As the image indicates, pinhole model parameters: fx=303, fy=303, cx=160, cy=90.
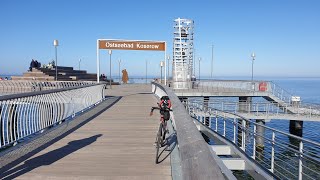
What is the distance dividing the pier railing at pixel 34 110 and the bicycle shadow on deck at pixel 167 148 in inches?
131

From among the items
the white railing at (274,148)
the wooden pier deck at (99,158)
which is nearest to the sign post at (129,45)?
the white railing at (274,148)

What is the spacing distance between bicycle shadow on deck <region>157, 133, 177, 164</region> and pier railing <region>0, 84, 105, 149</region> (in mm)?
3336

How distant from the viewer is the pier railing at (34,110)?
7150 mm

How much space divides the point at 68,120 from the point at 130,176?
6883 millimetres

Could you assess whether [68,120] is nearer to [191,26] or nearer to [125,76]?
[191,26]

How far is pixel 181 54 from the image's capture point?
46219 millimetres

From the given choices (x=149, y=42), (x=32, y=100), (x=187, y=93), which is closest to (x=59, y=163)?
(x=32, y=100)

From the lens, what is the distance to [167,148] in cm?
710

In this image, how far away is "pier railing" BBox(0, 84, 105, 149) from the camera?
7.15 metres

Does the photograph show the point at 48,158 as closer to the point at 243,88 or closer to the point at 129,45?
the point at 129,45


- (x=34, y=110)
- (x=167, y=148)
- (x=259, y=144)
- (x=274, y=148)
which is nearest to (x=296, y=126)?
(x=259, y=144)

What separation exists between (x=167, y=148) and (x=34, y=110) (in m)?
3.91

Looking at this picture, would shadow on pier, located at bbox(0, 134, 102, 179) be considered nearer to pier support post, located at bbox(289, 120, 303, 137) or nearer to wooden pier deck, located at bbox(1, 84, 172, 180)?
wooden pier deck, located at bbox(1, 84, 172, 180)

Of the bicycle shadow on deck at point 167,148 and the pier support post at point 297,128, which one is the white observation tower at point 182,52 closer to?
the pier support post at point 297,128
